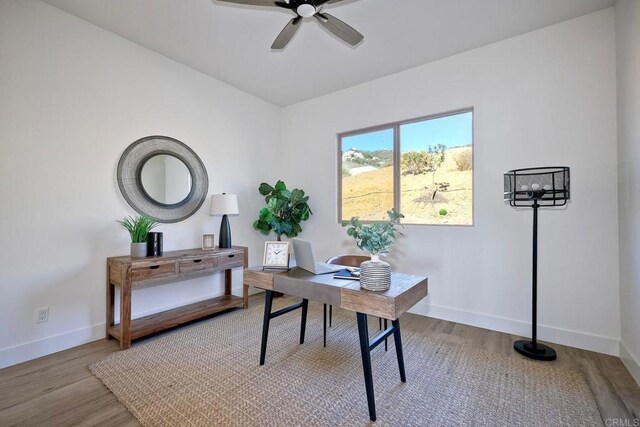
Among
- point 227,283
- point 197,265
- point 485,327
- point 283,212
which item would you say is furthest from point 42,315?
point 485,327

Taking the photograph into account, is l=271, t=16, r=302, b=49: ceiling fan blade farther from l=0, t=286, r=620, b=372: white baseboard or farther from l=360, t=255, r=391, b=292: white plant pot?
l=0, t=286, r=620, b=372: white baseboard

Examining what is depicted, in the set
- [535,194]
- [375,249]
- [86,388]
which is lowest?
[86,388]

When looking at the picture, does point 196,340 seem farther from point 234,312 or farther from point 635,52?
point 635,52

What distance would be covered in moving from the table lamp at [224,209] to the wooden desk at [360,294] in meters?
1.42

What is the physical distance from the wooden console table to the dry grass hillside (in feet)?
5.73

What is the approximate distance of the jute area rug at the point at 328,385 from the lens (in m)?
1.59

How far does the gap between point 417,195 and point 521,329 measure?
1692mm

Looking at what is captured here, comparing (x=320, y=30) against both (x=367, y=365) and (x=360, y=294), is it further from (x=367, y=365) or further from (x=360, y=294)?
(x=367, y=365)

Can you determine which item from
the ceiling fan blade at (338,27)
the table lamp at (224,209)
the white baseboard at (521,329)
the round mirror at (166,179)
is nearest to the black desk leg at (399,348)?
the white baseboard at (521,329)

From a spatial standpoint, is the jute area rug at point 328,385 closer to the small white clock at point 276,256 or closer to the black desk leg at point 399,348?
the black desk leg at point 399,348

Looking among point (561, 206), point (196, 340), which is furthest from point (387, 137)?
point (196, 340)

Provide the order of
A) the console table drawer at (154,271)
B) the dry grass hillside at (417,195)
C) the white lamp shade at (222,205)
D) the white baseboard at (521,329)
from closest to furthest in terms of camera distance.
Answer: the white baseboard at (521,329), the console table drawer at (154,271), the dry grass hillside at (417,195), the white lamp shade at (222,205)

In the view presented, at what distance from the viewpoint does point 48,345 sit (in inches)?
90.8

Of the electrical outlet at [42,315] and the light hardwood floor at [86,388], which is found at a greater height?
the electrical outlet at [42,315]
